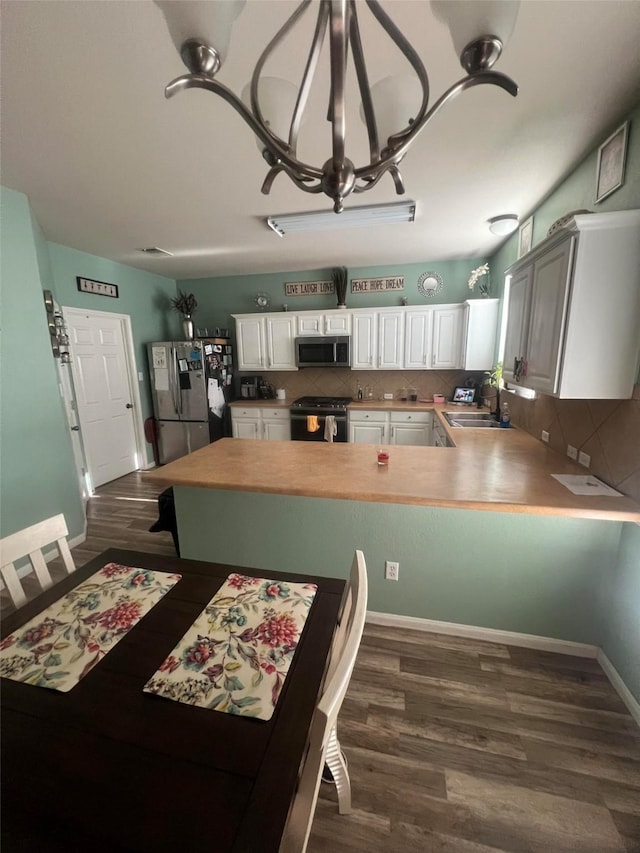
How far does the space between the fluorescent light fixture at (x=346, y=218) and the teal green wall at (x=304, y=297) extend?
168cm

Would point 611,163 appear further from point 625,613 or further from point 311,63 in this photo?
point 625,613

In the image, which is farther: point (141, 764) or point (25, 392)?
point (25, 392)

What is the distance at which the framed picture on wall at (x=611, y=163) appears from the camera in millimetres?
1587

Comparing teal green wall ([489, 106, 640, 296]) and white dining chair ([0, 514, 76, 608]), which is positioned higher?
teal green wall ([489, 106, 640, 296])

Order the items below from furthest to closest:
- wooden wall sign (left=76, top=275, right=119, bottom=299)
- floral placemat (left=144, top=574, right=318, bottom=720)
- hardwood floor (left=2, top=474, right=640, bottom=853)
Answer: wooden wall sign (left=76, top=275, right=119, bottom=299)
hardwood floor (left=2, top=474, right=640, bottom=853)
floral placemat (left=144, top=574, right=318, bottom=720)

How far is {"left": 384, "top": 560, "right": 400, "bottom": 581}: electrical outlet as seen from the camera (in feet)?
6.20

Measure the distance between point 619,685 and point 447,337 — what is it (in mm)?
3466

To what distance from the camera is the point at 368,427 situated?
428 centimetres

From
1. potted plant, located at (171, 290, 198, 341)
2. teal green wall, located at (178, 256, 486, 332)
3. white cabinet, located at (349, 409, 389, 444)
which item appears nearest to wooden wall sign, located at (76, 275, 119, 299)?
potted plant, located at (171, 290, 198, 341)

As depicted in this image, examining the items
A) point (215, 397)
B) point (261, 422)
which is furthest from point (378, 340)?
point (215, 397)

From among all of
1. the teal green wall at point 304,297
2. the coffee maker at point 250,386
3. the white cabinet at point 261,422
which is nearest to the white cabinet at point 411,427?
the white cabinet at point 261,422

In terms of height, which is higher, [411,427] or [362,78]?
[362,78]

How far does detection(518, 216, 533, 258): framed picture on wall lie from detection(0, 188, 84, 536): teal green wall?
373 centimetres

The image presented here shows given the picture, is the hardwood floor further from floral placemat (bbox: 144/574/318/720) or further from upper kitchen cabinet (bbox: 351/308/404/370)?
upper kitchen cabinet (bbox: 351/308/404/370)
